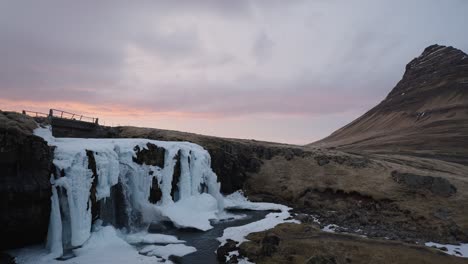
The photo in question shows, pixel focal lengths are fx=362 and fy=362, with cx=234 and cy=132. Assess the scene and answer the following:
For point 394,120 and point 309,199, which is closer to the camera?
point 309,199

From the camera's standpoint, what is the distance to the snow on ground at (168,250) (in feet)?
97.4

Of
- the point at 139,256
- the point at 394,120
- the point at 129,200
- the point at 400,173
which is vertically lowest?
the point at 139,256

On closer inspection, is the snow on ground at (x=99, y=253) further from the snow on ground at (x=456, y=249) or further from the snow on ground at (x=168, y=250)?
the snow on ground at (x=456, y=249)

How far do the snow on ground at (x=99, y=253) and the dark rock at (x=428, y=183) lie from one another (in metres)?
37.9

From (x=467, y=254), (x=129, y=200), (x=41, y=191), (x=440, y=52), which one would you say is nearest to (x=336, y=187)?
(x=467, y=254)

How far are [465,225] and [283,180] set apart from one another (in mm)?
24918

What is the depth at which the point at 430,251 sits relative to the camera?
101 ft

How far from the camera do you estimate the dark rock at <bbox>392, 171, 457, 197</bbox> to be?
1893 inches

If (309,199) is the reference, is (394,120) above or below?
above

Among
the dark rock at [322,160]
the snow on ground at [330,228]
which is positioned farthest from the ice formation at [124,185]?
the dark rock at [322,160]

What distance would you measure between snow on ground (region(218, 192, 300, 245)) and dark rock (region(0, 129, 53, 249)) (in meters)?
15.6

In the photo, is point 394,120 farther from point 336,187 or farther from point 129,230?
point 129,230

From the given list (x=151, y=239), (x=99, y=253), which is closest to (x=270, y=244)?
(x=151, y=239)

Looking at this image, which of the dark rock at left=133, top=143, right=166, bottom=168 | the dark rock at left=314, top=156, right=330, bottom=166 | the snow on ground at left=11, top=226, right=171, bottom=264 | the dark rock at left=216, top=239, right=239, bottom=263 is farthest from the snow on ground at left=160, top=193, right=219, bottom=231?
the dark rock at left=314, top=156, right=330, bottom=166
